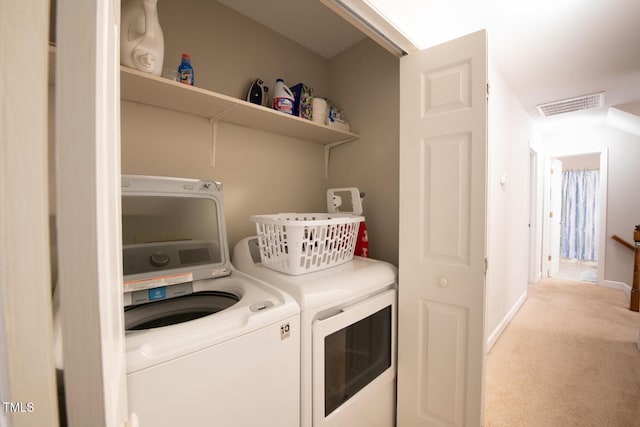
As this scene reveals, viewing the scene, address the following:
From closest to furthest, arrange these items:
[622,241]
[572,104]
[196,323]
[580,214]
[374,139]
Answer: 1. [196,323]
2. [374,139]
3. [572,104]
4. [622,241]
5. [580,214]

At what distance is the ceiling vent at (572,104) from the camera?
2.74 meters

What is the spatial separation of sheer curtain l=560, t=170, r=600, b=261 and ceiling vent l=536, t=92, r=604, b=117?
10.8 ft

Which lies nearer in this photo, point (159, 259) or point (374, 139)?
point (159, 259)

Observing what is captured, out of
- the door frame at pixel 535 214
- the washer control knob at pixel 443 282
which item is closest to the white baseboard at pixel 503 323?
the door frame at pixel 535 214

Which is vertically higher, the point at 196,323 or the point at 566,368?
the point at 196,323

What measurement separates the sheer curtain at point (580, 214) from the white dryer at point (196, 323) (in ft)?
23.4

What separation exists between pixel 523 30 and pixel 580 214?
Result: 5.73 metres

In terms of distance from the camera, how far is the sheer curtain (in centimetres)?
523

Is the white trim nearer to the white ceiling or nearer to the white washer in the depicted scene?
the white washer

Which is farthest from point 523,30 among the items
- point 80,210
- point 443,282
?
point 80,210

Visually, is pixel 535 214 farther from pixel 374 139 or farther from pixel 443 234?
pixel 443 234

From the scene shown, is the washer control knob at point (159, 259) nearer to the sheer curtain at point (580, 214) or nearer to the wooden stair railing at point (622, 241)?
the wooden stair railing at point (622, 241)

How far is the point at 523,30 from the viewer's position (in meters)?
1.65

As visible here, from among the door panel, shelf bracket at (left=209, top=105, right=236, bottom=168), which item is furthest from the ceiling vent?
shelf bracket at (left=209, top=105, right=236, bottom=168)
